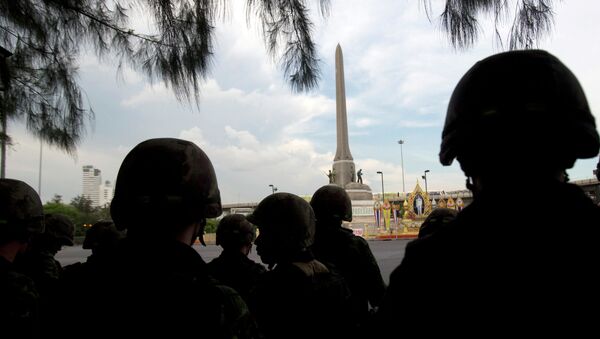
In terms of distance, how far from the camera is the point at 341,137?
116 ft

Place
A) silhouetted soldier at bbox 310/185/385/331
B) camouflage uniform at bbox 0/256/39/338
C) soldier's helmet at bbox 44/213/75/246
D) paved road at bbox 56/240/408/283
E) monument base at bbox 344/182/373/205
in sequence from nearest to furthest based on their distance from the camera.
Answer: camouflage uniform at bbox 0/256/39/338 < silhouetted soldier at bbox 310/185/385/331 < soldier's helmet at bbox 44/213/75/246 < paved road at bbox 56/240/408/283 < monument base at bbox 344/182/373/205

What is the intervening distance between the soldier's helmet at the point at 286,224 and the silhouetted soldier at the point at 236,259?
0.62 metres

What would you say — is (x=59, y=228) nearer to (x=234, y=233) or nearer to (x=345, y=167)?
(x=234, y=233)

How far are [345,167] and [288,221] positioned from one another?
3413cm

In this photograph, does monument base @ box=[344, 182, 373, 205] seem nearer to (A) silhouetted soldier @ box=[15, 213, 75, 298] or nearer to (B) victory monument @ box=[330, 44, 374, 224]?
(B) victory monument @ box=[330, 44, 374, 224]

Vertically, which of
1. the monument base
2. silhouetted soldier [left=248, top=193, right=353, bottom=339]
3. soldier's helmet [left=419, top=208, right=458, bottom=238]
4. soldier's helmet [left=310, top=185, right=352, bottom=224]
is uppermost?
the monument base

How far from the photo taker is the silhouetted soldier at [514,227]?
81 cm

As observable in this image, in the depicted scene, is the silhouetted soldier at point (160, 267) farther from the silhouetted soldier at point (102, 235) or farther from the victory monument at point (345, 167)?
the victory monument at point (345, 167)

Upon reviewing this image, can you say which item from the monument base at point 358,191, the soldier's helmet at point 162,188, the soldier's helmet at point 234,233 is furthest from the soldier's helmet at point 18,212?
the monument base at point 358,191

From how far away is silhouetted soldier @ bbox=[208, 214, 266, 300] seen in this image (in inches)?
111

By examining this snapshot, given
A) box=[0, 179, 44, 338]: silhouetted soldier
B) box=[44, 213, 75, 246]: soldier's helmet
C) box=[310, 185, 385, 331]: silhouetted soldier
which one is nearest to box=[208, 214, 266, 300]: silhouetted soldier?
box=[310, 185, 385, 331]: silhouetted soldier

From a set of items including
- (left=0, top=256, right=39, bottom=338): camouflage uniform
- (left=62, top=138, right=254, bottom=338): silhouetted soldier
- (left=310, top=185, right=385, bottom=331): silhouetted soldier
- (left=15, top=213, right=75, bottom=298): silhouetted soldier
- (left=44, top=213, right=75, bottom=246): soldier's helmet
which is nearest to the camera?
(left=62, top=138, right=254, bottom=338): silhouetted soldier

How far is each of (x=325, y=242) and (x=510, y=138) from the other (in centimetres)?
220

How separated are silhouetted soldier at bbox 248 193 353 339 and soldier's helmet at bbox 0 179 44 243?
105cm
